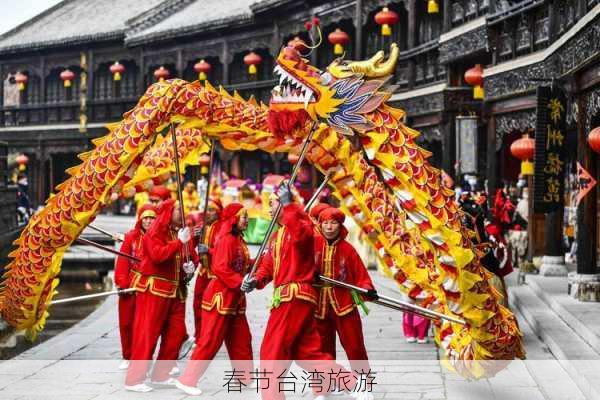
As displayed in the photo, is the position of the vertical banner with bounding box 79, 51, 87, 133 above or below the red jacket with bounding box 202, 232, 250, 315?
above

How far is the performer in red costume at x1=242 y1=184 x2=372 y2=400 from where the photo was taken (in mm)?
7496

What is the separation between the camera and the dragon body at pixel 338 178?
7461 mm

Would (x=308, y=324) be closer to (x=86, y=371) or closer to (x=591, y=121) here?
(x=86, y=371)

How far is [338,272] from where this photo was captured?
8.10 m

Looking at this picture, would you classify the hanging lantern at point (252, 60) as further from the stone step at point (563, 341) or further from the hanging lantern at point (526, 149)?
the stone step at point (563, 341)

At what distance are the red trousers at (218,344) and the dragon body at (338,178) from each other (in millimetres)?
1456

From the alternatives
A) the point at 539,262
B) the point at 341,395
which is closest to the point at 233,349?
the point at 341,395

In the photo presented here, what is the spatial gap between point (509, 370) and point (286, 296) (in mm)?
2620

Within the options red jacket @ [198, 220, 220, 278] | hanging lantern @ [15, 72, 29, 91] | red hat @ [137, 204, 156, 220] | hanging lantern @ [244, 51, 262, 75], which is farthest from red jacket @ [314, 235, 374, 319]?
hanging lantern @ [15, 72, 29, 91]

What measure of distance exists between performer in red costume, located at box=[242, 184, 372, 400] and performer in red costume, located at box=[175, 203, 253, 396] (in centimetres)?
77

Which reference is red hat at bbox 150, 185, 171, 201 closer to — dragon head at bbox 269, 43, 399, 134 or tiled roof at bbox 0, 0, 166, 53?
dragon head at bbox 269, 43, 399, 134

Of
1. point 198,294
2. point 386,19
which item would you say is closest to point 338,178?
point 198,294

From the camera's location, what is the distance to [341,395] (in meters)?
8.30

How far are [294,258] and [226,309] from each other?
3.41ft
